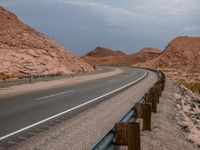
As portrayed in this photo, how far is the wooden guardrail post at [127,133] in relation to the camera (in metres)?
6.05

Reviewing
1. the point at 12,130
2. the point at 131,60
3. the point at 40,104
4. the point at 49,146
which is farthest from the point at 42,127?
the point at 131,60

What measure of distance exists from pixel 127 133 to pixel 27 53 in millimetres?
46385

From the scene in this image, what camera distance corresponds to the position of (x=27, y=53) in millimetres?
51062

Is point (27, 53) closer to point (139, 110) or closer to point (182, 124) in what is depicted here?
point (182, 124)

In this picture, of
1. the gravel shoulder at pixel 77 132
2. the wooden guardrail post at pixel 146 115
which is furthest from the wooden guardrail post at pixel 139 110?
the gravel shoulder at pixel 77 132

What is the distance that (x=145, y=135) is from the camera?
9.02 meters

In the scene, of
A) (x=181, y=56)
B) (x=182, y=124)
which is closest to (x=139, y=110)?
(x=182, y=124)

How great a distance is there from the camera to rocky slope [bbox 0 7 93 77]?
4701cm

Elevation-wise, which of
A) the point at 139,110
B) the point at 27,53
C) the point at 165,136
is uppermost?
the point at 27,53

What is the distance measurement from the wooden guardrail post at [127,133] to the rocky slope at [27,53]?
38958mm

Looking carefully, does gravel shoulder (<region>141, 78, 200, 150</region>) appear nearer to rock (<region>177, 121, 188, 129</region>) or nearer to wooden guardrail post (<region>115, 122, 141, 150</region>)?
A: rock (<region>177, 121, 188, 129</region>)

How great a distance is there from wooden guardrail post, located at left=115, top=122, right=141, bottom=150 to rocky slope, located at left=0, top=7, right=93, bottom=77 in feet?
128

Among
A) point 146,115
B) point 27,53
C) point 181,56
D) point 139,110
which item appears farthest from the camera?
point 181,56

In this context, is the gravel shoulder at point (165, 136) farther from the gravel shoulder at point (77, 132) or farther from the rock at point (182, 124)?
the gravel shoulder at point (77, 132)
